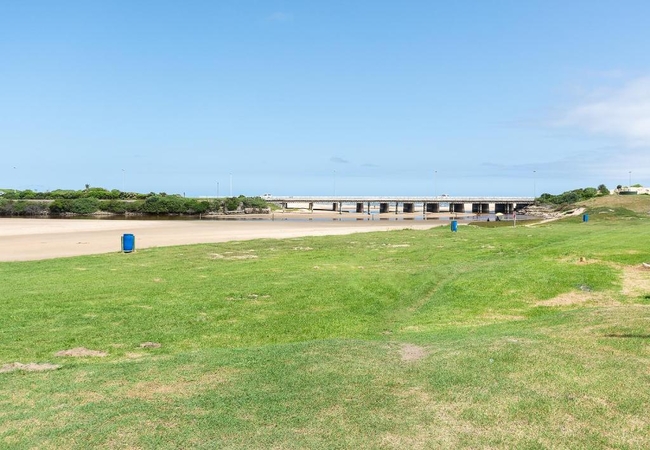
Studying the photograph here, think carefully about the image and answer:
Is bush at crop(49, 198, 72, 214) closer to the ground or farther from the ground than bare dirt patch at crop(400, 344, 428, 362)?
farther from the ground

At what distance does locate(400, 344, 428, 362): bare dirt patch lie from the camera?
10461 mm

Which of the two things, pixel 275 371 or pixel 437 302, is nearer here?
pixel 275 371

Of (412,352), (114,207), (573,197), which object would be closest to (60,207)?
(114,207)

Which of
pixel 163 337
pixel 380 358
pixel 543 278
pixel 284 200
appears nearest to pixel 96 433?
pixel 380 358

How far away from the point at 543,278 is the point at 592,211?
71073 millimetres

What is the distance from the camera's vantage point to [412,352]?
1101cm

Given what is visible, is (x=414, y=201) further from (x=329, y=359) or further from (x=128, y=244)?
(x=329, y=359)

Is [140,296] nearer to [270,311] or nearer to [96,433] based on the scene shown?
[270,311]

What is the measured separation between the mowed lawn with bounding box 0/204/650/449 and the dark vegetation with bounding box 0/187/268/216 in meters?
115

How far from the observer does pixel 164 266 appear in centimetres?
2645

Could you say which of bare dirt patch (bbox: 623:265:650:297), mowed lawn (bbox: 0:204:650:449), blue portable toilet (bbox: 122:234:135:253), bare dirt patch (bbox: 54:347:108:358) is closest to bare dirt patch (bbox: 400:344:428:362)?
mowed lawn (bbox: 0:204:650:449)

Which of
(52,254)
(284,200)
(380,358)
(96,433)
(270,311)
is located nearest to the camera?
(96,433)

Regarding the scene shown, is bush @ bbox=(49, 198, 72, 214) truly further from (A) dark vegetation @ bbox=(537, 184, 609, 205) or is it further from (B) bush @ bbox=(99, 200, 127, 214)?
(A) dark vegetation @ bbox=(537, 184, 609, 205)

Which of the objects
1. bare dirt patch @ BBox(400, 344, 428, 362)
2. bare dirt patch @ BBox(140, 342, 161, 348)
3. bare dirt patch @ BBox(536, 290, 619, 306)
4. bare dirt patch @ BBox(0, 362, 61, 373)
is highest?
bare dirt patch @ BBox(400, 344, 428, 362)
